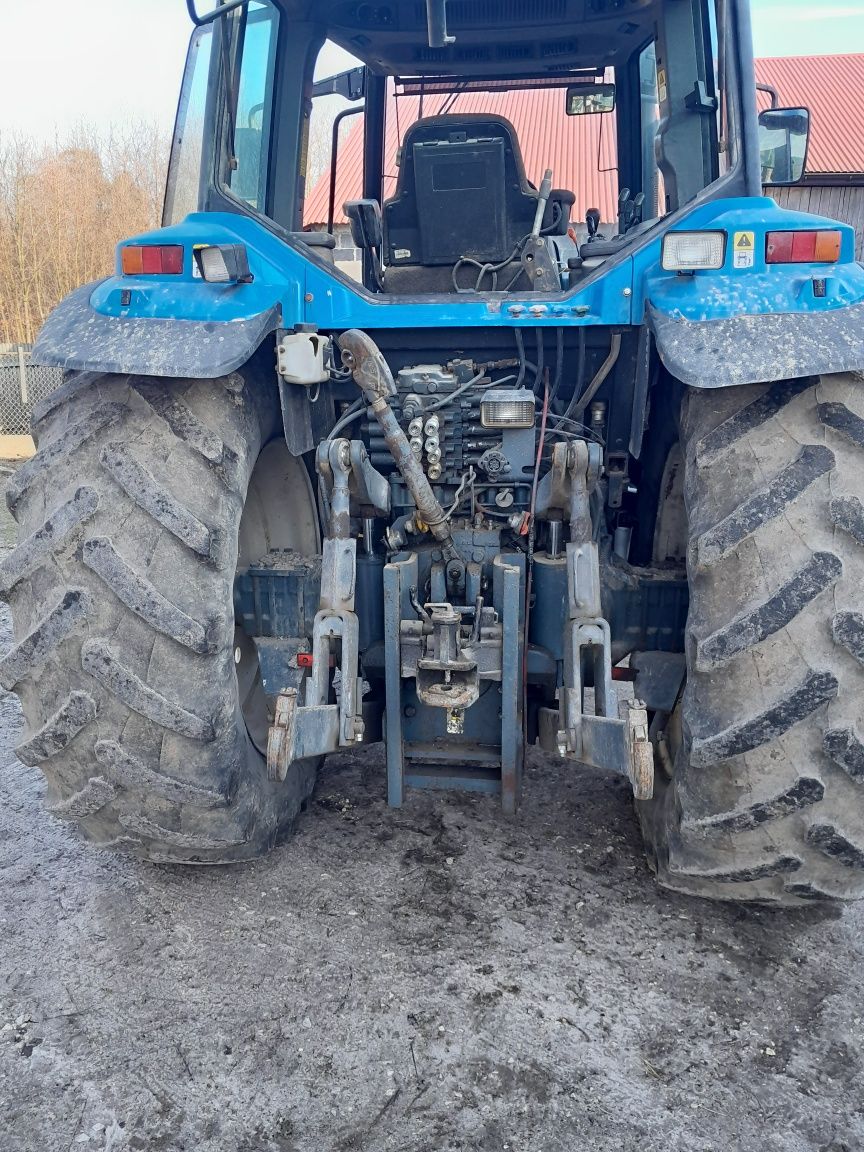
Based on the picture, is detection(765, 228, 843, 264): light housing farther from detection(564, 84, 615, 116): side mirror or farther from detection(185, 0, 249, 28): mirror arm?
detection(564, 84, 615, 116): side mirror

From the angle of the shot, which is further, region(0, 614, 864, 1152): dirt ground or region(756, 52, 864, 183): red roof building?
region(756, 52, 864, 183): red roof building

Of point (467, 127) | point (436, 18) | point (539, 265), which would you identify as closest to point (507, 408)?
point (539, 265)

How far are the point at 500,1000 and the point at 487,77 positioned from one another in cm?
318

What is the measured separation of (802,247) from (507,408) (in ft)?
2.72

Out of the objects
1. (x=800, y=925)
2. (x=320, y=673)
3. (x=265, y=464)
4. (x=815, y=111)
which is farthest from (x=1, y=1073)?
(x=815, y=111)

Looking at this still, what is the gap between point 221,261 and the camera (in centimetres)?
251

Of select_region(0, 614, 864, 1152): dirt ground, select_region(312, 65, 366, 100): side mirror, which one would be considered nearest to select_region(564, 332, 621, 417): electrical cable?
select_region(0, 614, 864, 1152): dirt ground

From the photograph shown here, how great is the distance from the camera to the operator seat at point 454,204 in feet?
10.3

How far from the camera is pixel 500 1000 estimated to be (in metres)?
2.35

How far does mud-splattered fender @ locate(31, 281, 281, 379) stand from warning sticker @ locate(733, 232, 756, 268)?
1.20 m

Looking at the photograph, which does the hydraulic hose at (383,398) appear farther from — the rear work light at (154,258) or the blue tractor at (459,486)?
the rear work light at (154,258)

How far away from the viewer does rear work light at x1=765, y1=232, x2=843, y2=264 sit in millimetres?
2322

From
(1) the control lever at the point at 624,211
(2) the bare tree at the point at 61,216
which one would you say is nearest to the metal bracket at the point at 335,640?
(1) the control lever at the point at 624,211

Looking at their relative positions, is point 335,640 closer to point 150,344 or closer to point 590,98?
point 150,344
